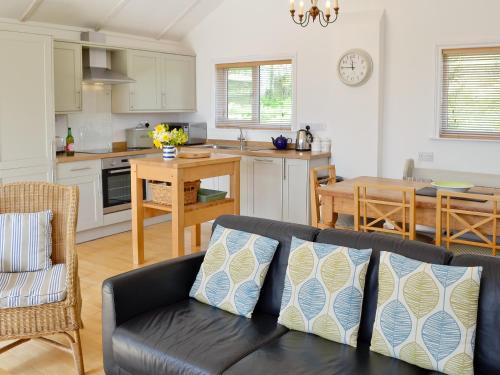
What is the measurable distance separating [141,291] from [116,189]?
11.5 ft

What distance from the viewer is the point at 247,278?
2.66 m

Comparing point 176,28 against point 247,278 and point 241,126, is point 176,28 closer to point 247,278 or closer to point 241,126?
point 241,126

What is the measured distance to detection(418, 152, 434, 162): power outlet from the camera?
17.9ft

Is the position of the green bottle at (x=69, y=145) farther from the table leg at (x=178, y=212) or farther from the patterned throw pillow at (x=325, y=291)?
the patterned throw pillow at (x=325, y=291)

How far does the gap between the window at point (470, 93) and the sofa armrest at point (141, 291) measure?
341cm

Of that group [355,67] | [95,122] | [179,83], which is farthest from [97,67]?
[355,67]

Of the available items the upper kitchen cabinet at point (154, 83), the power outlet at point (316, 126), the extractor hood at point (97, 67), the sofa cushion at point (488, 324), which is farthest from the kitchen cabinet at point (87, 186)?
the sofa cushion at point (488, 324)

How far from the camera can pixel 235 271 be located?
2.71m

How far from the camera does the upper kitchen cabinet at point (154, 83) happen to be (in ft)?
20.8

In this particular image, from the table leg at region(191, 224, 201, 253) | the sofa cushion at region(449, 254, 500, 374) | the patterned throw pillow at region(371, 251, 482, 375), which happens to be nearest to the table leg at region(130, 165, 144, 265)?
the table leg at region(191, 224, 201, 253)

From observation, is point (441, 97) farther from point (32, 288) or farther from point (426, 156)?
point (32, 288)

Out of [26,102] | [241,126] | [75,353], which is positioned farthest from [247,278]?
[241,126]

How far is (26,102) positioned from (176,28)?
8.20 ft

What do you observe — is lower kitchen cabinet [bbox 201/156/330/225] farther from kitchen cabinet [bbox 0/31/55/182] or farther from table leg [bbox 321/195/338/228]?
kitchen cabinet [bbox 0/31/55/182]
